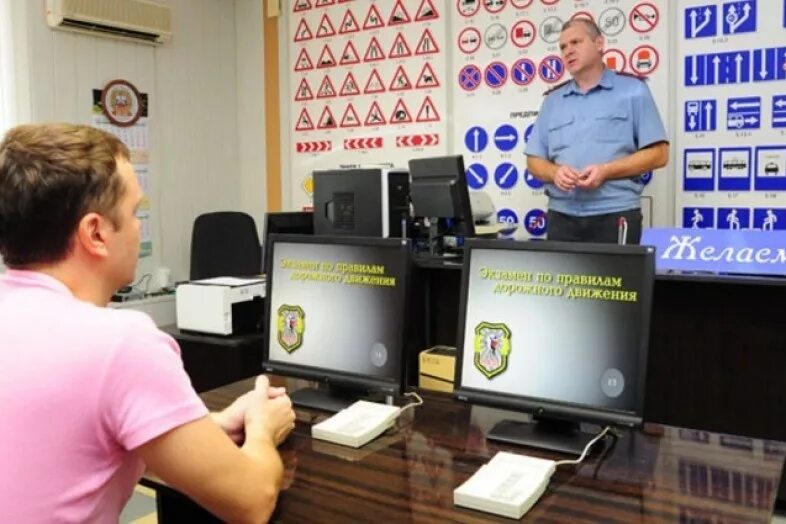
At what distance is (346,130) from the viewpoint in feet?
16.4

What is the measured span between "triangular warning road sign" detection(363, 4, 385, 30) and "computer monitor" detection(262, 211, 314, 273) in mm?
1817

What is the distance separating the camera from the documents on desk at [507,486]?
1232 millimetres

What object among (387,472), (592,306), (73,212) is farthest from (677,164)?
(73,212)

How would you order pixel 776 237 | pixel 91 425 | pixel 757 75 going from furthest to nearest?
pixel 757 75, pixel 776 237, pixel 91 425

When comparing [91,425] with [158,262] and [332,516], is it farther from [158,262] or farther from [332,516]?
[158,262]

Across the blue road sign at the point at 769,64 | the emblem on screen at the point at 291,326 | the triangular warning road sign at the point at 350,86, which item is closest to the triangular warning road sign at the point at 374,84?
the triangular warning road sign at the point at 350,86

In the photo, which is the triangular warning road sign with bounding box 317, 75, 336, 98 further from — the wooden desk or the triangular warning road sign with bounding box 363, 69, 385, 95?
the wooden desk

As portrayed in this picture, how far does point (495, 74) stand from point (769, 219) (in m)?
1.66

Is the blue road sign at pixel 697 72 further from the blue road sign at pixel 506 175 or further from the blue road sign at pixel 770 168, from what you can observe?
the blue road sign at pixel 506 175

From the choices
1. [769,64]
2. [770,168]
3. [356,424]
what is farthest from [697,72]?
[356,424]

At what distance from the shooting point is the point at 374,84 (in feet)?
15.9

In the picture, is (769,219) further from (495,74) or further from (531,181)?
(495,74)

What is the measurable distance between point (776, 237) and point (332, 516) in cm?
186

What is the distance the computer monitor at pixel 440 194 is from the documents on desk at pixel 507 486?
5.59 ft
